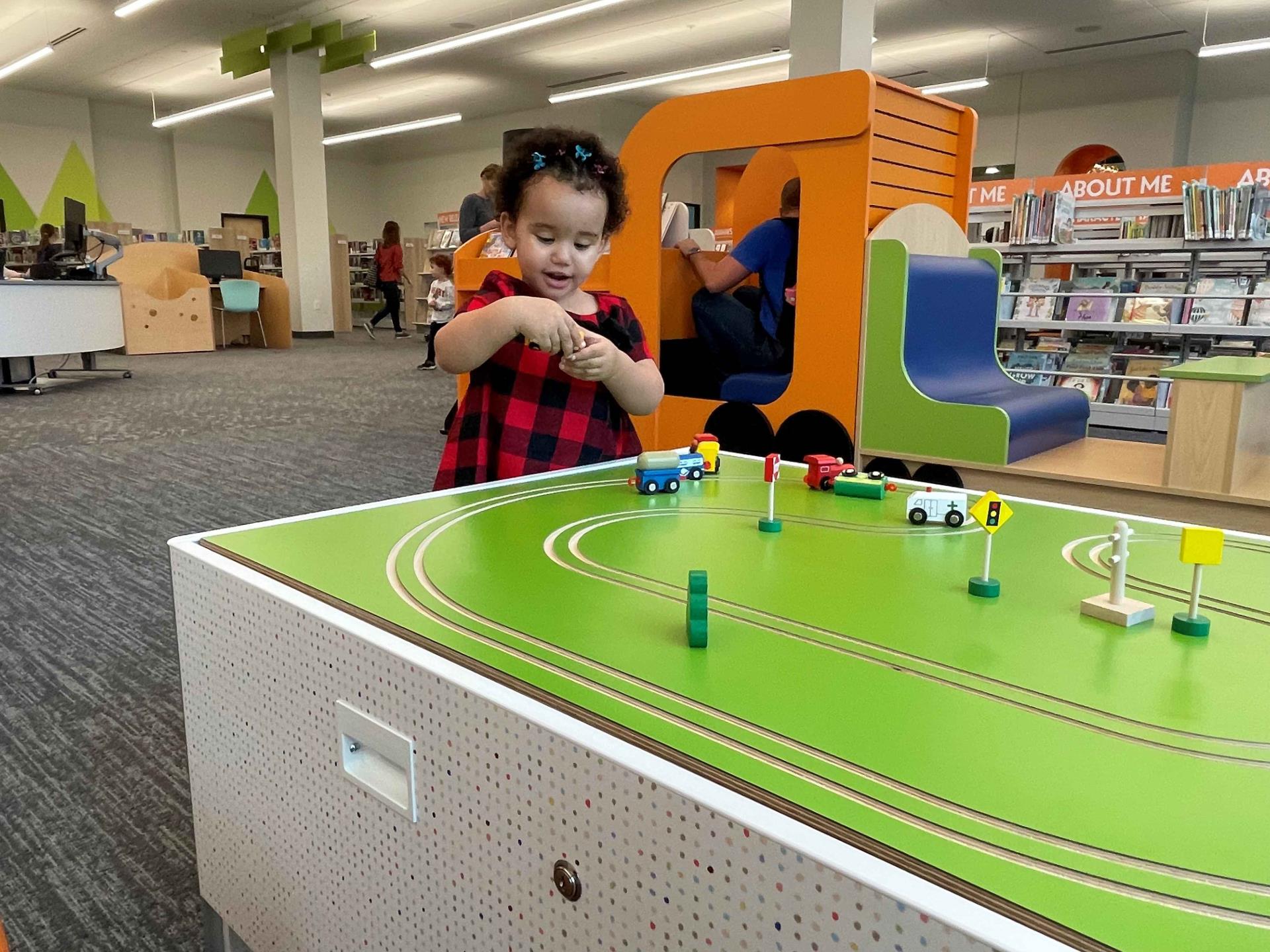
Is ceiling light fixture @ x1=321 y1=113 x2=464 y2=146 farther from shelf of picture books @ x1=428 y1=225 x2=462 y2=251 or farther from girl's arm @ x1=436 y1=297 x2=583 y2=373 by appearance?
girl's arm @ x1=436 y1=297 x2=583 y2=373

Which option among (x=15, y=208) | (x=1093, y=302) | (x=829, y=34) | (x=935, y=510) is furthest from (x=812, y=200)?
(x=15, y=208)

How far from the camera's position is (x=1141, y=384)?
5828 millimetres

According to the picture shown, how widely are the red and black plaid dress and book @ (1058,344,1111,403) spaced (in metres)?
5.13

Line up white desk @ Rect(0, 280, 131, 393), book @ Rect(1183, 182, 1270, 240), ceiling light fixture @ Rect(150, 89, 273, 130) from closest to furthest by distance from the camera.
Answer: book @ Rect(1183, 182, 1270, 240)
white desk @ Rect(0, 280, 131, 393)
ceiling light fixture @ Rect(150, 89, 273, 130)

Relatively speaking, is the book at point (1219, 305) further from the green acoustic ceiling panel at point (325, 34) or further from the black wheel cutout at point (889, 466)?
the green acoustic ceiling panel at point (325, 34)

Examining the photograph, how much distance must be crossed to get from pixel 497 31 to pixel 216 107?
6.05 meters

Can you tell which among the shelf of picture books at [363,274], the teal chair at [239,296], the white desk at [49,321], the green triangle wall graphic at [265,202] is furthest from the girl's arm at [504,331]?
the shelf of picture books at [363,274]

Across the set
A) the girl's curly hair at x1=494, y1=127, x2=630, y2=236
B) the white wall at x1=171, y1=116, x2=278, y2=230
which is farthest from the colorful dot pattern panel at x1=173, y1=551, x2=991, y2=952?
the white wall at x1=171, y1=116, x2=278, y2=230

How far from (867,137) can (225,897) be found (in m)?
2.63

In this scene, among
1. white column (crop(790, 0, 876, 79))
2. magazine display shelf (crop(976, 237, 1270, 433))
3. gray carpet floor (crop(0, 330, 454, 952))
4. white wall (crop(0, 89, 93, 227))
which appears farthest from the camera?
white wall (crop(0, 89, 93, 227))

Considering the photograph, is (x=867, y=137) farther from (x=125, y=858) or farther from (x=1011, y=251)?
(x=1011, y=251)

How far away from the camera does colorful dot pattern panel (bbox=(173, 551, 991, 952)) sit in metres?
0.53

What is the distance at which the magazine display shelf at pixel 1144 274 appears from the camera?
5445 millimetres

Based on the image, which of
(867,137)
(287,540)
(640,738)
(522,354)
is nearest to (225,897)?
(287,540)
